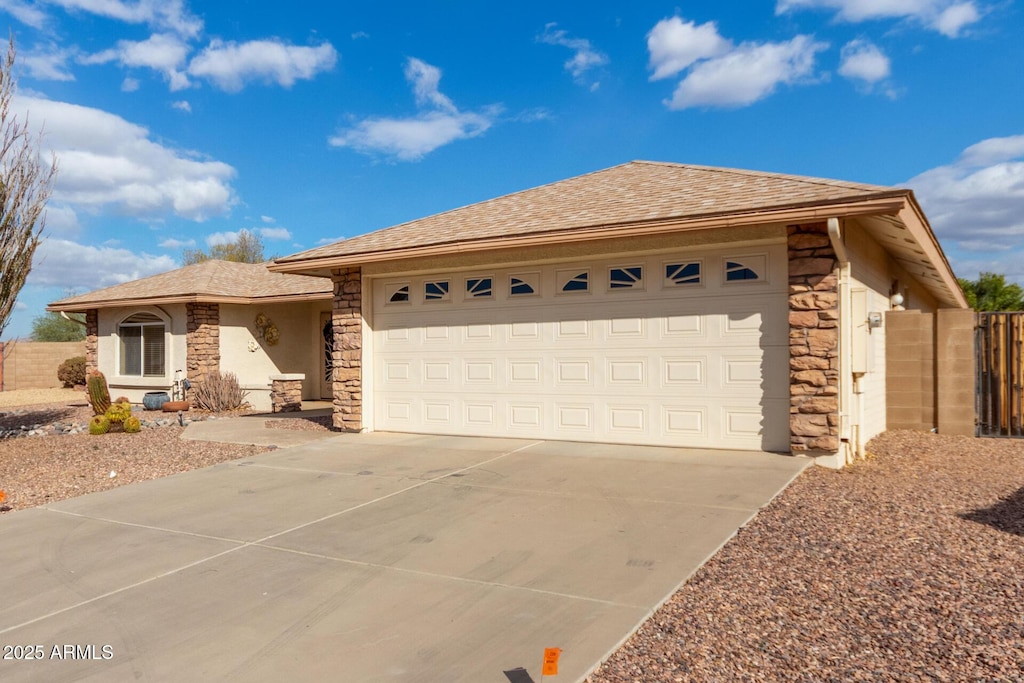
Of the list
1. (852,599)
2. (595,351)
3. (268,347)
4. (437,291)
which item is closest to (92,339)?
(268,347)

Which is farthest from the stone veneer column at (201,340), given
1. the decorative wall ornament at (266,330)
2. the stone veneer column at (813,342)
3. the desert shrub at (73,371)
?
the stone veneer column at (813,342)

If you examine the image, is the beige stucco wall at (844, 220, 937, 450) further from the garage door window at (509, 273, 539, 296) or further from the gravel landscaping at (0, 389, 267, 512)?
the gravel landscaping at (0, 389, 267, 512)

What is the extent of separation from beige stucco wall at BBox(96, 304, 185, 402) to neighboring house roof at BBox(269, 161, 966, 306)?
7.57 meters

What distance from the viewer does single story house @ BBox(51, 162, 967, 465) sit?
793 cm

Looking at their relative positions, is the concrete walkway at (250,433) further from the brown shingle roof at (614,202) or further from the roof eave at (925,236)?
the roof eave at (925,236)

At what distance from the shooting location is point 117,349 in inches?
752

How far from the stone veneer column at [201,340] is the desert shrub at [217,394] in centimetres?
32

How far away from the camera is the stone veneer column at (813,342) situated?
778 cm

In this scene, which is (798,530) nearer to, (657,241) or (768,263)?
(768,263)

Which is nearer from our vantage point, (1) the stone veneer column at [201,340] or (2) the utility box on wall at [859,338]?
(2) the utility box on wall at [859,338]

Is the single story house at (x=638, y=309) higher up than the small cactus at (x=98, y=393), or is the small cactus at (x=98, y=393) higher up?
the single story house at (x=638, y=309)

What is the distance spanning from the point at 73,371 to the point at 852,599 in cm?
2714

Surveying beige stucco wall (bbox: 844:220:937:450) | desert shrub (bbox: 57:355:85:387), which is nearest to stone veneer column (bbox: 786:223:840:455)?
beige stucco wall (bbox: 844:220:937:450)

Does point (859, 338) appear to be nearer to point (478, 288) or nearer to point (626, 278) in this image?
point (626, 278)
